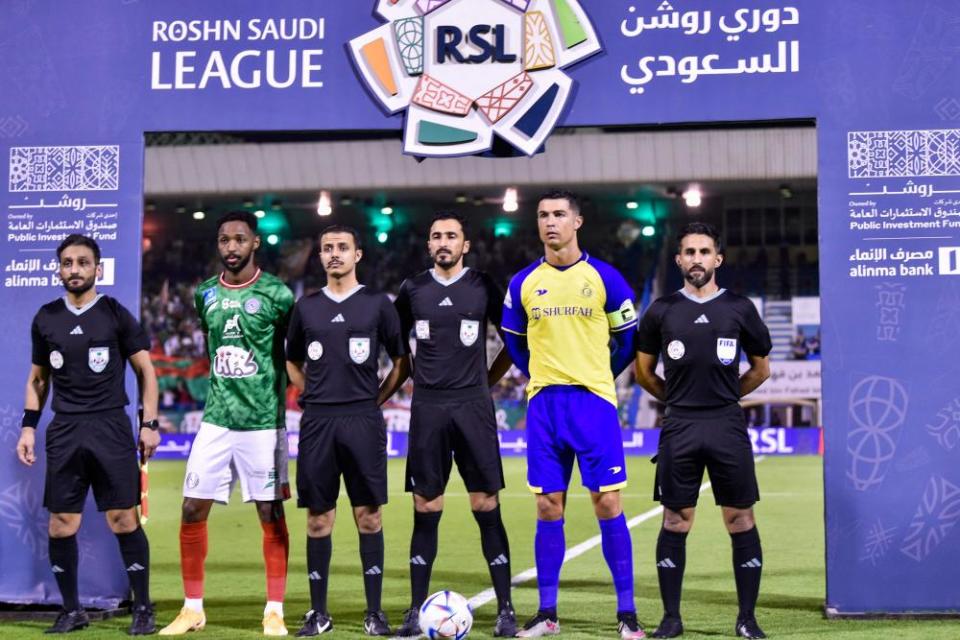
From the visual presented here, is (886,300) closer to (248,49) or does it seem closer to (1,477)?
(248,49)

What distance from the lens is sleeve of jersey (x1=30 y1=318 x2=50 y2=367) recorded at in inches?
302

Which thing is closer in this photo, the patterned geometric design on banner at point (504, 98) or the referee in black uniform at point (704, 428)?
the referee in black uniform at point (704, 428)

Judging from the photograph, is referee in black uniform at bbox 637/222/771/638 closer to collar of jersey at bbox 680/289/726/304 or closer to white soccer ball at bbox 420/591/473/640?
collar of jersey at bbox 680/289/726/304

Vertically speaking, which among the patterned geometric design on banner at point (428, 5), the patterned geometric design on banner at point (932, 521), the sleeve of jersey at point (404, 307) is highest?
the patterned geometric design on banner at point (428, 5)

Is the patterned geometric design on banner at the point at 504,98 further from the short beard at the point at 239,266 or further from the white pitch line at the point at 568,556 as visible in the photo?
the white pitch line at the point at 568,556

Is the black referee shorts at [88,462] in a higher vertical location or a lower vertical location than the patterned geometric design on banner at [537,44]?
lower

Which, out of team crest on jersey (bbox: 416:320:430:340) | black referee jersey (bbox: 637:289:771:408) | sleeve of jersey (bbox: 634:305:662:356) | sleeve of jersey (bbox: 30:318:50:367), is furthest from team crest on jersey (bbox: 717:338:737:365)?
sleeve of jersey (bbox: 30:318:50:367)

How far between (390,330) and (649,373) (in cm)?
153

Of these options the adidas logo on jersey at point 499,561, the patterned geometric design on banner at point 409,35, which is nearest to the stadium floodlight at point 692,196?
the patterned geometric design on banner at point 409,35

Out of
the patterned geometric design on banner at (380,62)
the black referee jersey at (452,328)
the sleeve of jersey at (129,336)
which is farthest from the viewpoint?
the patterned geometric design on banner at (380,62)

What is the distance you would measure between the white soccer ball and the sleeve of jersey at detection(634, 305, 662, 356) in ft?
6.02

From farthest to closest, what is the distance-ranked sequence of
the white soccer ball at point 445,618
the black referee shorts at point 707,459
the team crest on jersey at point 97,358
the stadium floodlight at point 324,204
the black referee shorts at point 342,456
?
the stadium floodlight at point 324,204, the team crest on jersey at point 97,358, the black referee shorts at point 342,456, the black referee shorts at point 707,459, the white soccer ball at point 445,618

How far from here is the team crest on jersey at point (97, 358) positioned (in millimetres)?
7520

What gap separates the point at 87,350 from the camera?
296 inches
